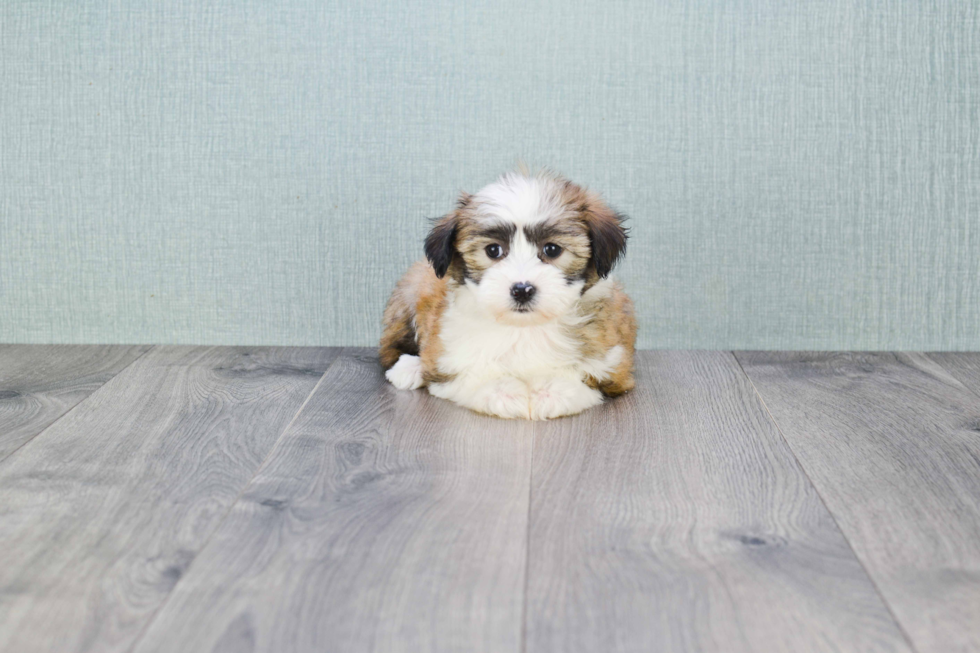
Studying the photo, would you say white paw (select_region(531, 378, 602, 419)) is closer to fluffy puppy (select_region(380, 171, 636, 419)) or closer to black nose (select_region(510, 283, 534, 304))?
fluffy puppy (select_region(380, 171, 636, 419))

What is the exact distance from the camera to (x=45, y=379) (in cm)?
234

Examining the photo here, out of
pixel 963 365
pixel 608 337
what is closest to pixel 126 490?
pixel 608 337

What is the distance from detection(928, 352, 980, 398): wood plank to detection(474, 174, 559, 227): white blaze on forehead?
1.20 m

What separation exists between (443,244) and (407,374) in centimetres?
43

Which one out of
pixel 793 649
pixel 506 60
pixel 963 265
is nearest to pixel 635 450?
pixel 793 649

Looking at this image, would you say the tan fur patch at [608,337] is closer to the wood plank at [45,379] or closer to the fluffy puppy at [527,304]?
the fluffy puppy at [527,304]

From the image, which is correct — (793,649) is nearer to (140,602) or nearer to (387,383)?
(140,602)

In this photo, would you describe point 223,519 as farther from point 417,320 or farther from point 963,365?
point 963,365

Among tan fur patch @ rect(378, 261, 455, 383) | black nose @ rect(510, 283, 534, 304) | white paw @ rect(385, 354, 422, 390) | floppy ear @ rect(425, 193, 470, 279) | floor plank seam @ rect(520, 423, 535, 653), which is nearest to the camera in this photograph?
floor plank seam @ rect(520, 423, 535, 653)

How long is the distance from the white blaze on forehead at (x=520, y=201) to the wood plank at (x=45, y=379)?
3.50 ft

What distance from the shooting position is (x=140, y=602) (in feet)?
3.93

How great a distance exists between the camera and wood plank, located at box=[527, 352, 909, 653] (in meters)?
1.14

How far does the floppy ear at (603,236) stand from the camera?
1944 millimetres

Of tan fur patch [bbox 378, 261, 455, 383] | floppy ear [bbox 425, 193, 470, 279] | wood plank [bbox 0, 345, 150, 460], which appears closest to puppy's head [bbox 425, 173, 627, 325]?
floppy ear [bbox 425, 193, 470, 279]
